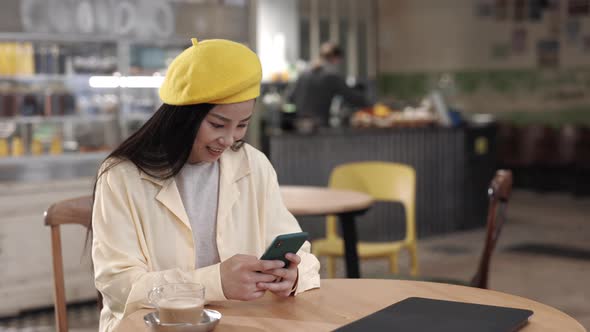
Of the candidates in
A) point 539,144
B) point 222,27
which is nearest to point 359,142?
point 222,27

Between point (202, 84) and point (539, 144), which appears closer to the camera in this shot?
point (202, 84)

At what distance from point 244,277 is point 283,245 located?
0.11 metres

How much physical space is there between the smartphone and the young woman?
0.7 inches

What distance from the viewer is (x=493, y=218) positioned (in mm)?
2697

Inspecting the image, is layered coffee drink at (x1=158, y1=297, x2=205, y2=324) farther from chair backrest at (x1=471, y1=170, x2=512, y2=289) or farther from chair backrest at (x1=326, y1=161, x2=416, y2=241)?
chair backrest at (x1=326, y1=161, x2=416, y2=241)

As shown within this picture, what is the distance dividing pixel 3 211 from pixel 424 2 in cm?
875

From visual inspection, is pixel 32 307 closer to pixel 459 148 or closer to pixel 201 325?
pixel 201 325

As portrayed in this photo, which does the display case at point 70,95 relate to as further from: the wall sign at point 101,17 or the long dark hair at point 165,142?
the long dark hair at point 165,142

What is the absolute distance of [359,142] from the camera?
6.83 m

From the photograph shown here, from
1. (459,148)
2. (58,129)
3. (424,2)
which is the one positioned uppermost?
(424,2)

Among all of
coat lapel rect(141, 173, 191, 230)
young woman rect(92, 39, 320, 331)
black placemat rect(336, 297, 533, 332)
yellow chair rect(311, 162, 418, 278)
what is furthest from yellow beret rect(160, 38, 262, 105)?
yellow chair rect(311, 162, 418, 278)

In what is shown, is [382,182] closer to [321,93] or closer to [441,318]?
[441,318]

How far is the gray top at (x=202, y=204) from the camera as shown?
1.94m

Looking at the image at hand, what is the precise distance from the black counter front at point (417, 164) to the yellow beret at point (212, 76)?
4.44 metres
